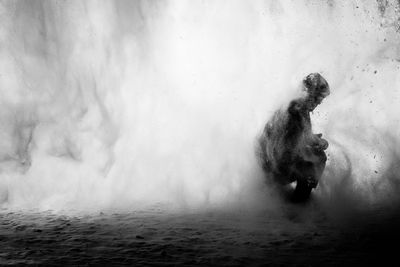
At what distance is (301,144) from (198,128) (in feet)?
10.1

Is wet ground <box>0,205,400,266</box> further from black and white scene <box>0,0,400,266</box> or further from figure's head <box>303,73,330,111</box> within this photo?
figure's head <box>303,73,330,111</box>

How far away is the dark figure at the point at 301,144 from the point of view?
28.8 ft

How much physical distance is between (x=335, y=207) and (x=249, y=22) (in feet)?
20.0

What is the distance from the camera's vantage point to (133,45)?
481 inches

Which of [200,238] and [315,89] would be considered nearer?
[200,238]

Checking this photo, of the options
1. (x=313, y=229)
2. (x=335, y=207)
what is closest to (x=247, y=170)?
(x=335, y=207)

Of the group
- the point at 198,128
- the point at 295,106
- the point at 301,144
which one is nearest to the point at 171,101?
the point at 198,128

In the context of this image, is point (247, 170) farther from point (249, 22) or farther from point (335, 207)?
point (249, 22)

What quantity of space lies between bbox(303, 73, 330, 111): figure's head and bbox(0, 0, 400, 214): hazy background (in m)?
0.50

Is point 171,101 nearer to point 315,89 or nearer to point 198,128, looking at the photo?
point 198,128

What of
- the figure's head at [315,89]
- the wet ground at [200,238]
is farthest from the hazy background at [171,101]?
the wet ground at [200,238]

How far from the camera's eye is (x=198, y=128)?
→ 440 inches

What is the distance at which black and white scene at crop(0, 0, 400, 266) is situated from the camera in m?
7.34

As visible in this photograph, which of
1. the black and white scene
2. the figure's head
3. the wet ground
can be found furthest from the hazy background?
the wet ground
